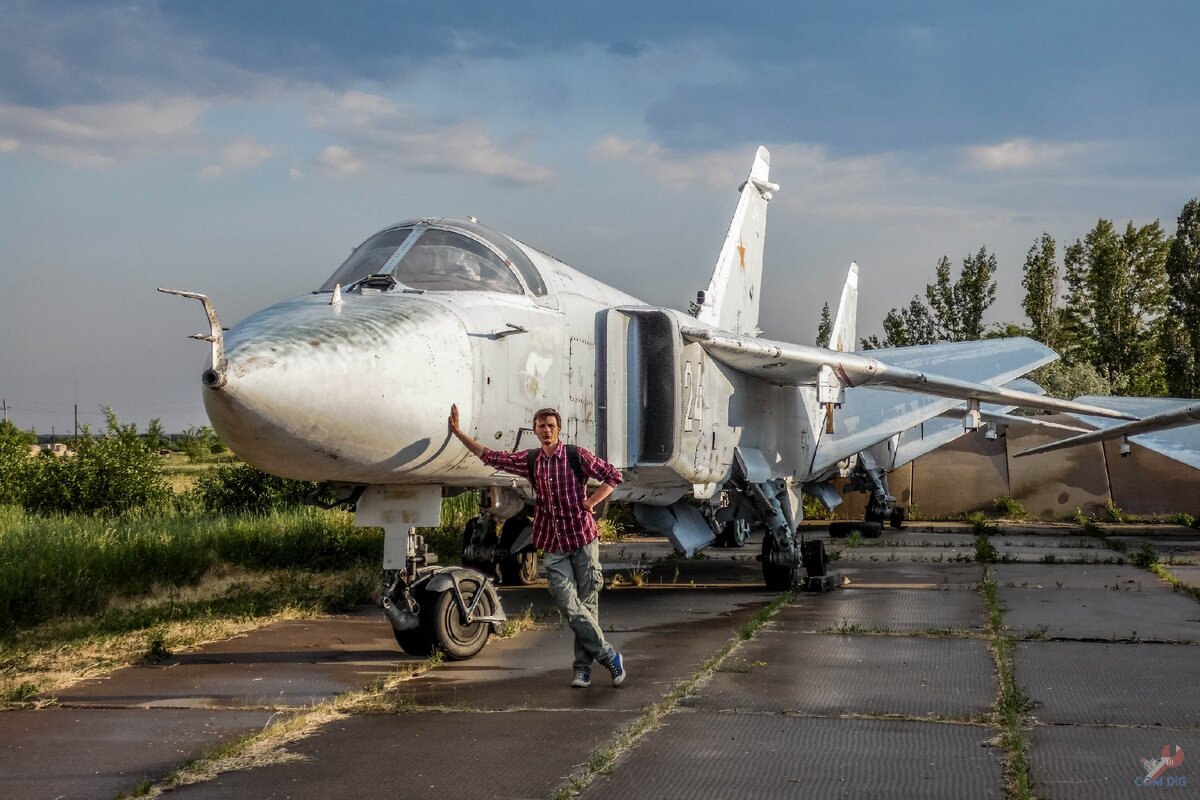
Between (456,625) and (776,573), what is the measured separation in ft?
16.1

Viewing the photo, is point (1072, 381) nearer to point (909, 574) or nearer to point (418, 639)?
point (909, 574)

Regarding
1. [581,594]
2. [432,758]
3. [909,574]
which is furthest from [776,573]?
[432,758]

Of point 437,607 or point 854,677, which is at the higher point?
point 437,607

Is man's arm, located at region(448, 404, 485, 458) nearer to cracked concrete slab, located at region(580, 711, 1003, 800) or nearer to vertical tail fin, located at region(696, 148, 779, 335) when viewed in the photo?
cracked concrete slab, located at region(580, 711, 1003, 800)

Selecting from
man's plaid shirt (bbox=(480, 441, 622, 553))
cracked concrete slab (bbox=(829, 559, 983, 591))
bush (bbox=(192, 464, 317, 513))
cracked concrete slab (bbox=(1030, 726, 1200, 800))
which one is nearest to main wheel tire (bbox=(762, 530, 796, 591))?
cracked concrete slab (bbox=(829, 559, 983, 591))

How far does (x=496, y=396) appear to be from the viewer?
300 inches

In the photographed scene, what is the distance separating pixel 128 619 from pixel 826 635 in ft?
18.0

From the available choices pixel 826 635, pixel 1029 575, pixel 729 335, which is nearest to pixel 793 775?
pixel 826 635

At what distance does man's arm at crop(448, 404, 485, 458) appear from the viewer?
6887 mm

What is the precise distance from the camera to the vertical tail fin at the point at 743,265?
13.8 meters

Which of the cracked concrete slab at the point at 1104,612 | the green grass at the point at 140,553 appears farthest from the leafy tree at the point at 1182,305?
the green grass at the point at 140,553

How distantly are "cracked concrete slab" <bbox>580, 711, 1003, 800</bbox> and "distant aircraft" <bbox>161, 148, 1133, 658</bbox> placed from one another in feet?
7.74

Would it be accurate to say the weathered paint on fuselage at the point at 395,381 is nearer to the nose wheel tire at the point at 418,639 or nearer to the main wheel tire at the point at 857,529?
the nose wheel tire at the point at 418,639

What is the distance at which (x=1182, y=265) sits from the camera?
42250 mm
